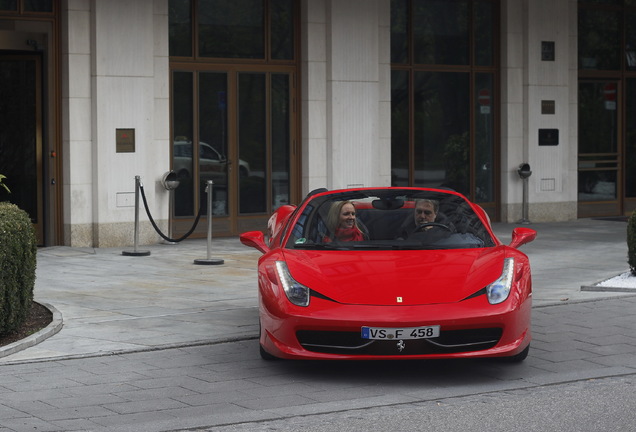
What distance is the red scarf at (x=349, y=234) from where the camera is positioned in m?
8.95

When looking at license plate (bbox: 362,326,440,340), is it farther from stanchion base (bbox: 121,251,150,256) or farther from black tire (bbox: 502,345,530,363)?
stanchion base (bbox: 121,251,150,256)

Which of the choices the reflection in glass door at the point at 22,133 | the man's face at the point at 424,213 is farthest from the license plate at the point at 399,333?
the reflection in glass door at the point at 22,133

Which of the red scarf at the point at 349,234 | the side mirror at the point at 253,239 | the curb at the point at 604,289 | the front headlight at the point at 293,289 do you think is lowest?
the curb at the point at 604,289

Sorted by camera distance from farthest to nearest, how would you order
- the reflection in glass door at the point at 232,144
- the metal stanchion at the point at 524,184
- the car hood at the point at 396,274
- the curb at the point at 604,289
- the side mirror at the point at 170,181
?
the metal stanchion at the point at 524,184
the reflection in glass door at the point at 232,144
the side mirror at the point at 170,181
the curb at the point at 604,289
the car hood at the point at 396,274

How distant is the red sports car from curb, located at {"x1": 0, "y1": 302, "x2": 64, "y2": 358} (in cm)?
200

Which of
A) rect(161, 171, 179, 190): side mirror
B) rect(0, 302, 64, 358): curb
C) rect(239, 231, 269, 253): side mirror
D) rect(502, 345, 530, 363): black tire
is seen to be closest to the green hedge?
rect(0, 302, 64, 358): curb

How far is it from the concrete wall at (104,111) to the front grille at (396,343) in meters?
9.92

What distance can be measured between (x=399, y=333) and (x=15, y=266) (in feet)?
11.0

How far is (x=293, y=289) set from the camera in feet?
26.3

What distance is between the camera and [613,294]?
1205cm

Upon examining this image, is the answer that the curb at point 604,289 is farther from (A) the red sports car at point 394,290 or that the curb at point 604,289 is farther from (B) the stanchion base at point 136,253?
(B) the stanchion base at point 136,253

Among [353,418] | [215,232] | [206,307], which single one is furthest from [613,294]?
[215,232]

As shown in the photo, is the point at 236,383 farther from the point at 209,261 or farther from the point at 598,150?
the point at 598,150

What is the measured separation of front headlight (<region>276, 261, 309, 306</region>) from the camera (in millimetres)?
7922
